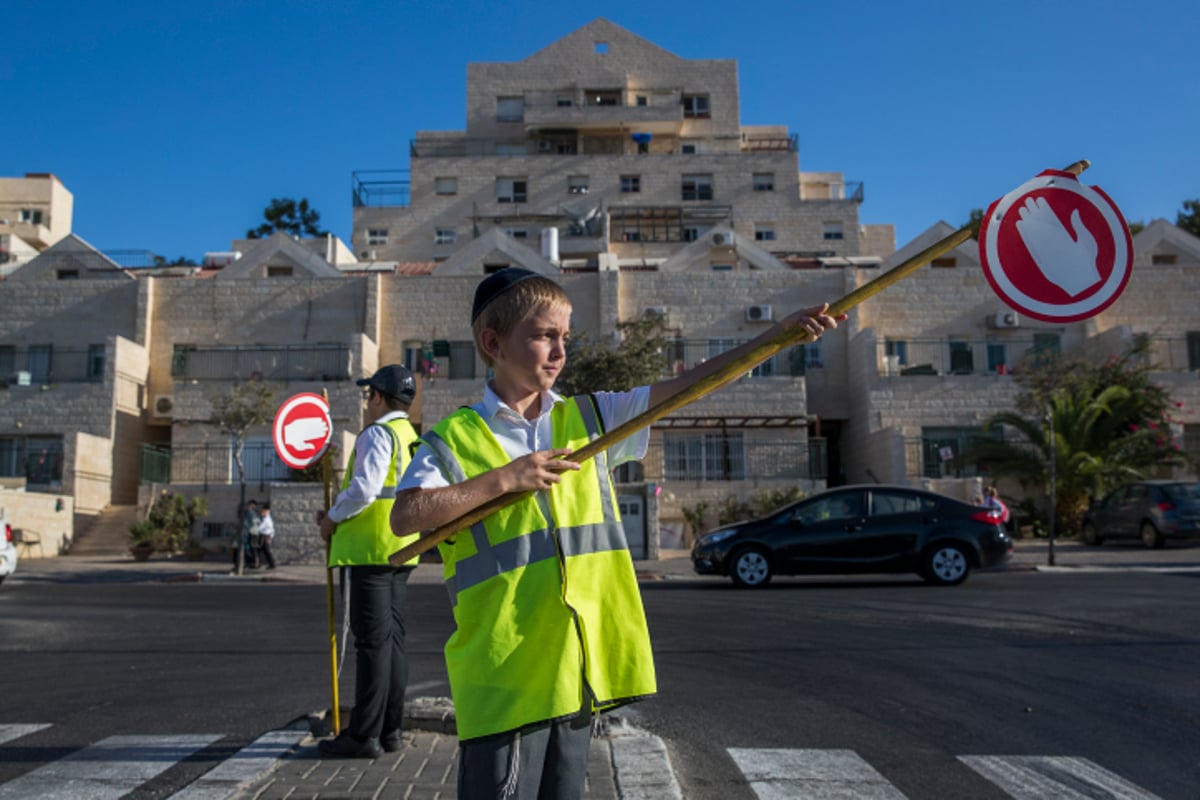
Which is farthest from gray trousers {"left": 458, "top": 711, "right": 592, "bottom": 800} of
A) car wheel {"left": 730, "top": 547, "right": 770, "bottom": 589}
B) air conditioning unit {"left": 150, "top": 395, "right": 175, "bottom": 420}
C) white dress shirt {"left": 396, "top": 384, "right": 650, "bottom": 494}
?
air conditioning unit {"left": 150, "top": 395, "right": 175, "bottom": 420}

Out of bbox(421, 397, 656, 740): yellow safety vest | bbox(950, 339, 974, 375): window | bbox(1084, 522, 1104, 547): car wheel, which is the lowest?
bbox(1084, 522, 1104, 547): car wheel

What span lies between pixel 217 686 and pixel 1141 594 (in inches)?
416

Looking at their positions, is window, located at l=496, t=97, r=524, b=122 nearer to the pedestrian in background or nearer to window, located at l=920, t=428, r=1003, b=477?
window, located at l=920, t=428, r=1003, b=477

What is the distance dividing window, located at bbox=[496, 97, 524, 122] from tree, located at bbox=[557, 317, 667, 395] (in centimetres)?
3248

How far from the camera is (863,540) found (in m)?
14.8

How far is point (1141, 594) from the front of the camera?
12266mm

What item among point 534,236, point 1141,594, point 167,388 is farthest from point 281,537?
point 534,236

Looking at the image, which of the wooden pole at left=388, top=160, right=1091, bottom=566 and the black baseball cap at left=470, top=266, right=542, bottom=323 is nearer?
the wooden pole at left=388, top=160, right=1091, bottom=566

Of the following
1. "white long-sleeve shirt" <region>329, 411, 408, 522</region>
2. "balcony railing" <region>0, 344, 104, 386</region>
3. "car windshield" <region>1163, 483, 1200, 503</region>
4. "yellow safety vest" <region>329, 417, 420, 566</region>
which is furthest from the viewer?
"balcony railing" <region>0, 344, 104, 386</region>

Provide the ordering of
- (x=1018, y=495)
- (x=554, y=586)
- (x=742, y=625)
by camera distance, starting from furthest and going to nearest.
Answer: (x=1018, y=495)
(x=742, y=625)
(x=554, y=586)

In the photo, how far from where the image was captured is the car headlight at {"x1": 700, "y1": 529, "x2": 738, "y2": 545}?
15142 millimetres

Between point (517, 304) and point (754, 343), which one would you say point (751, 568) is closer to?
point (754, 343)

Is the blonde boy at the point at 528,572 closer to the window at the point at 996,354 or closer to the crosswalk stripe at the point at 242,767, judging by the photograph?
the crosswalk stripe at the point at 242,767

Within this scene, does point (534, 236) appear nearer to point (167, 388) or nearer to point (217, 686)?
point (167, 388)
